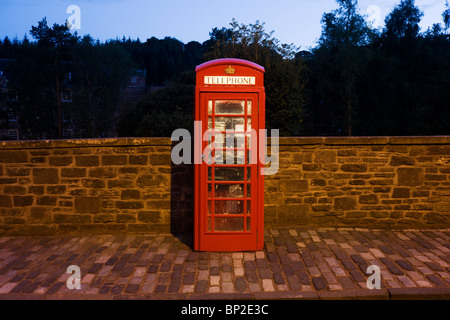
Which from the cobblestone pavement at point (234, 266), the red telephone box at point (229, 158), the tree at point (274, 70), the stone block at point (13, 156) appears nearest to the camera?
the cobblestone pavement at point (234, 266)

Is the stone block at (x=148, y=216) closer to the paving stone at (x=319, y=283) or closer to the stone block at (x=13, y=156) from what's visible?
the stone block at (x=13, y=156)

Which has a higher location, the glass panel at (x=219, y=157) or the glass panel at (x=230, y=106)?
the glass panel at (x=230, y=106)

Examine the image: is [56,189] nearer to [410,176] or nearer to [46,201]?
[46,201]

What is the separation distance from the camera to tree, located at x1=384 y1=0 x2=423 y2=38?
41.7m

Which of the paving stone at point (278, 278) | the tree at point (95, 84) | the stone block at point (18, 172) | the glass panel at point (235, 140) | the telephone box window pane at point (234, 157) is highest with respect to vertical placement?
the tree at point (95, 84)

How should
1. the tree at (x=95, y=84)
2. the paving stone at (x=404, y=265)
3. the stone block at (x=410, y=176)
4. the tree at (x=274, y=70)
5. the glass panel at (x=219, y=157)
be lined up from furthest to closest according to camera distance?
the tree at (x=95, y=84) < the tree at (x=274, y=70) < the stone block at (x=410, y=176) < the glass panel at (x=219, y=157) < the paving stone at (x=404, y=265)

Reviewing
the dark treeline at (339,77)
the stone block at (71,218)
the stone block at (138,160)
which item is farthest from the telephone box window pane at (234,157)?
the dark treeline at (339,77)

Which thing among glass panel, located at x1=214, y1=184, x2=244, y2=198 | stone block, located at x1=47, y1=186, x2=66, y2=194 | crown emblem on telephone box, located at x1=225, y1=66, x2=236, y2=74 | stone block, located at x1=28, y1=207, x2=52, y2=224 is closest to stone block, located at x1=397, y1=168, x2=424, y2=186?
glass panel, located at x1=214, y1=184, x2=244, y2=198

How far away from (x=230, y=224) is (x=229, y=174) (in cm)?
72

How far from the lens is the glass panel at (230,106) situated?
4574mm

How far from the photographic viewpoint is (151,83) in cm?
7350
